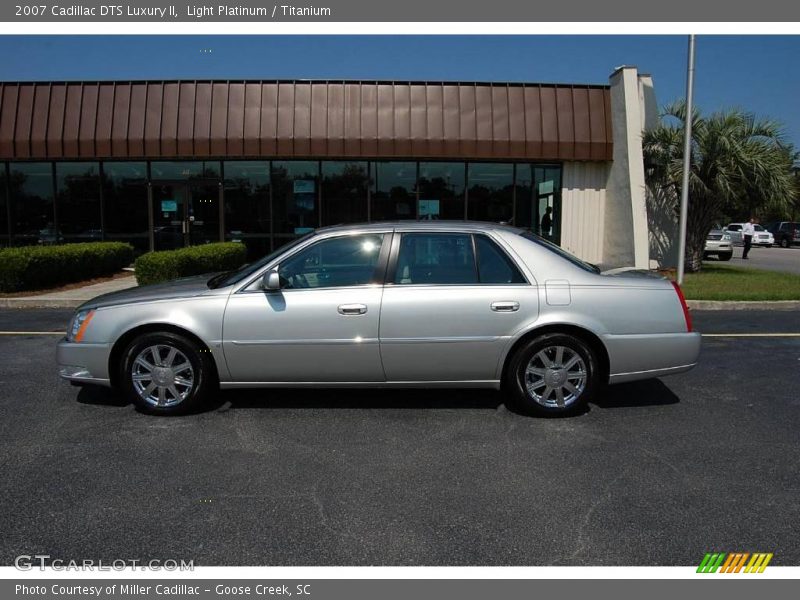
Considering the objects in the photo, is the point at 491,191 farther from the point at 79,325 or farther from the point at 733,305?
the point at 79,325

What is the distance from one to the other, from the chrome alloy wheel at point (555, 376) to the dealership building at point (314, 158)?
1141 cm

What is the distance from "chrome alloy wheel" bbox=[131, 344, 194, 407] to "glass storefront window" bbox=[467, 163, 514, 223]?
12.6 meters

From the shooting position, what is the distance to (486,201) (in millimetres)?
16781

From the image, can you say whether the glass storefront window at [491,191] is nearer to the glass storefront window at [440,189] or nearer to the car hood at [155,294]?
the glass storefront window at [440,189]

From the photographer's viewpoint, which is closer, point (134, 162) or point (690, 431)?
point (690, 431)

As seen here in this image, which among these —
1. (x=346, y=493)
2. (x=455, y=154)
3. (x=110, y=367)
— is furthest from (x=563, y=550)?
(x=455, y=154)

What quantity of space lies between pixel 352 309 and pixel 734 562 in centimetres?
296

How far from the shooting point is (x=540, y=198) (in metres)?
16.9

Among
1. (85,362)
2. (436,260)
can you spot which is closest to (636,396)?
(436,260)

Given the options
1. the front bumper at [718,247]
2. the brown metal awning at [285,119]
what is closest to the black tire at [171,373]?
the brown metal awning at [285,119]

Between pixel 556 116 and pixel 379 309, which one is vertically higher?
pixel 556 116

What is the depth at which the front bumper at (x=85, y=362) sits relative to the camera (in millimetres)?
4938

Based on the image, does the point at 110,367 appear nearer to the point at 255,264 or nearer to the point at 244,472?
the point at 255,264

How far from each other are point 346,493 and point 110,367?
2.48 metres
